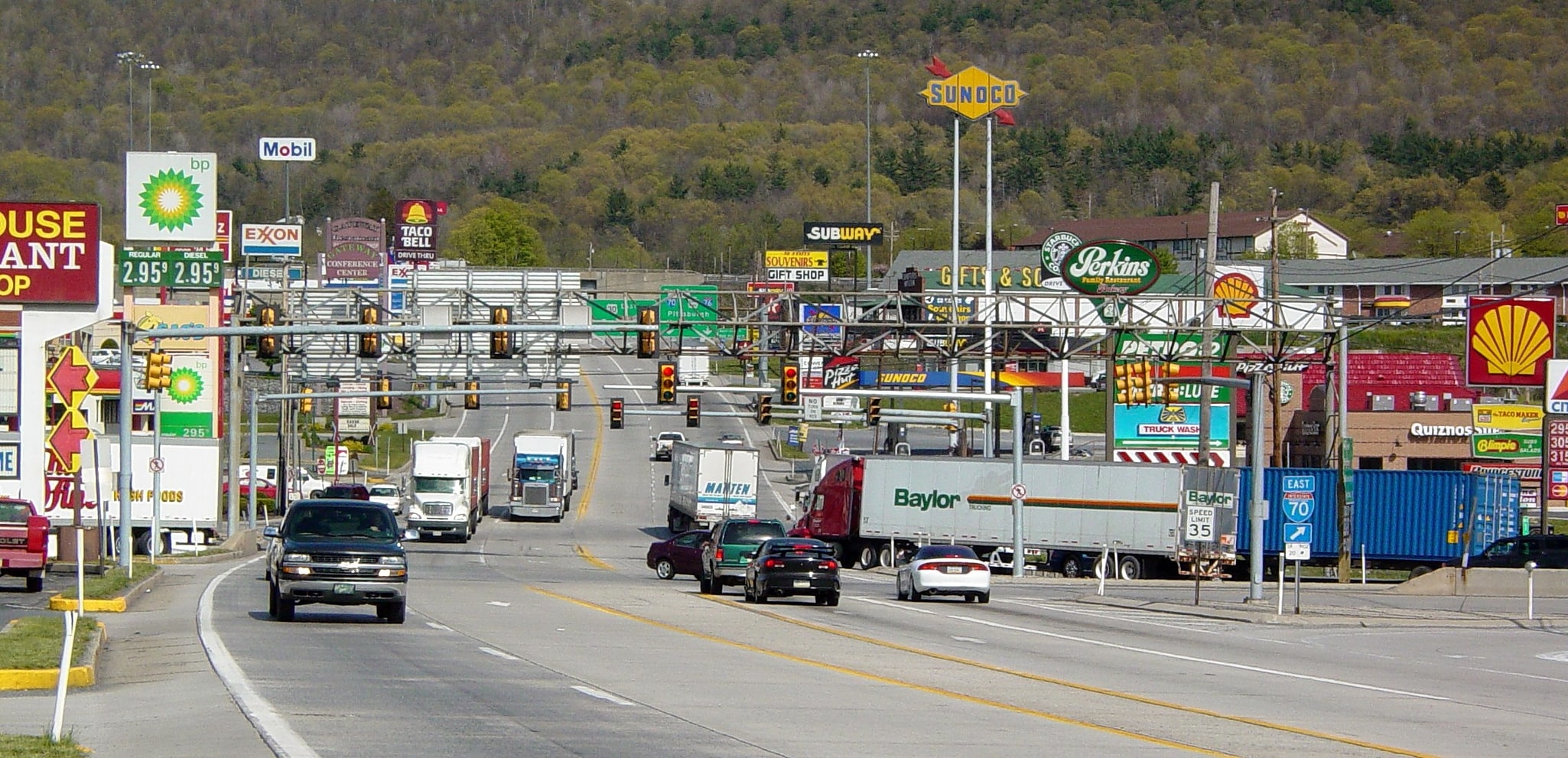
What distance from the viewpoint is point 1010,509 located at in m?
51.2

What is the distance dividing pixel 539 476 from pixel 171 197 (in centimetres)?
2003

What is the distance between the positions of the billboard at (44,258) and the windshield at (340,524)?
77.1ft

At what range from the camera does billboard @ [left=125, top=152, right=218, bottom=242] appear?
7212 cm

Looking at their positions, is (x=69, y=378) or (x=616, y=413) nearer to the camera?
(x=69, y=378)

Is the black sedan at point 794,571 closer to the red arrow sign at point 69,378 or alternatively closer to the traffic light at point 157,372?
the traffic light at point 157,372

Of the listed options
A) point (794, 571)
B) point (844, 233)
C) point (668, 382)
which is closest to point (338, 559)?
point (794, 571)

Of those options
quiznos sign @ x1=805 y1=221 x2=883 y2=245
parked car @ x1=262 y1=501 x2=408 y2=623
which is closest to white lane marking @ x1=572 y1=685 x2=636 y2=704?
parked car @ x1=262 y1=501 x2=408 y2=623

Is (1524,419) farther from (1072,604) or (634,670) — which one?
(634,670)

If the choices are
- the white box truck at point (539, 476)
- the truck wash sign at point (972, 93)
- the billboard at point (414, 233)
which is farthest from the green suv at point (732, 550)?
the billboard at point (414, 233)

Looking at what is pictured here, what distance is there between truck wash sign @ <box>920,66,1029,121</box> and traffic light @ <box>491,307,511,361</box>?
31463 mm

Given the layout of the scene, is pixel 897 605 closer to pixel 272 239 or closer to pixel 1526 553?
pixel 1526 553

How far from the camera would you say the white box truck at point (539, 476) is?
72.1 m

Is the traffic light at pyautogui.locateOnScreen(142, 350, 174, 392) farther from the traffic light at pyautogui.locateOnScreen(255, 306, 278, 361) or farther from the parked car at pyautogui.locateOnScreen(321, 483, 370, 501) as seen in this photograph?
the parked car at pyautogui.locateOnScreen(321, 483, 370, 501)

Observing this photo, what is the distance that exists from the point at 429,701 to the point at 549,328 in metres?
27.7
